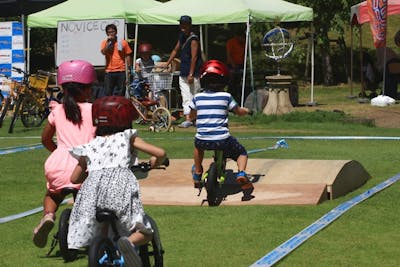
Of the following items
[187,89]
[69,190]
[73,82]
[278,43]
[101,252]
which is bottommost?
[101,252]

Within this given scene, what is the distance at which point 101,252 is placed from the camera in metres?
6.20

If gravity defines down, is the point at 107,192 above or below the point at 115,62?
below

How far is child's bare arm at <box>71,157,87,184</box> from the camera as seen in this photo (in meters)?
6.72

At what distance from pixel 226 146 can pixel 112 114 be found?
4.18 metres

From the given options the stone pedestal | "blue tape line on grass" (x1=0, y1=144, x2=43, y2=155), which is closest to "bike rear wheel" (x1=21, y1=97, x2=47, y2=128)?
"blue tape line on grass" (x1=0, y1=144, x2=43, y2=155)

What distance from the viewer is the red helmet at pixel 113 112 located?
21.6 ft

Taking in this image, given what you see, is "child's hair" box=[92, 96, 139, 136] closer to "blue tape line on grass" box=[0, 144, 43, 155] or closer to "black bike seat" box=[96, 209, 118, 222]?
"black bike seat" box=[96, 209, 118, 222]

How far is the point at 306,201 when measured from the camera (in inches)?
404

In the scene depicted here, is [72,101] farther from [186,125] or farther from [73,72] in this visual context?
[186,125]

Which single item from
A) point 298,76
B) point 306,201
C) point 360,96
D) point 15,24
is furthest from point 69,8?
point 306,201

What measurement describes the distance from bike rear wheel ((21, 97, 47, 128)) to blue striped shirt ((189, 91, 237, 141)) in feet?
36.2

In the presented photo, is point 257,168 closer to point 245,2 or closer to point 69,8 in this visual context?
point 245,2

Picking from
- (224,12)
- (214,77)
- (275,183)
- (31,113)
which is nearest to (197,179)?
(275,183)

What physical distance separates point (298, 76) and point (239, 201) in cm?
2482
